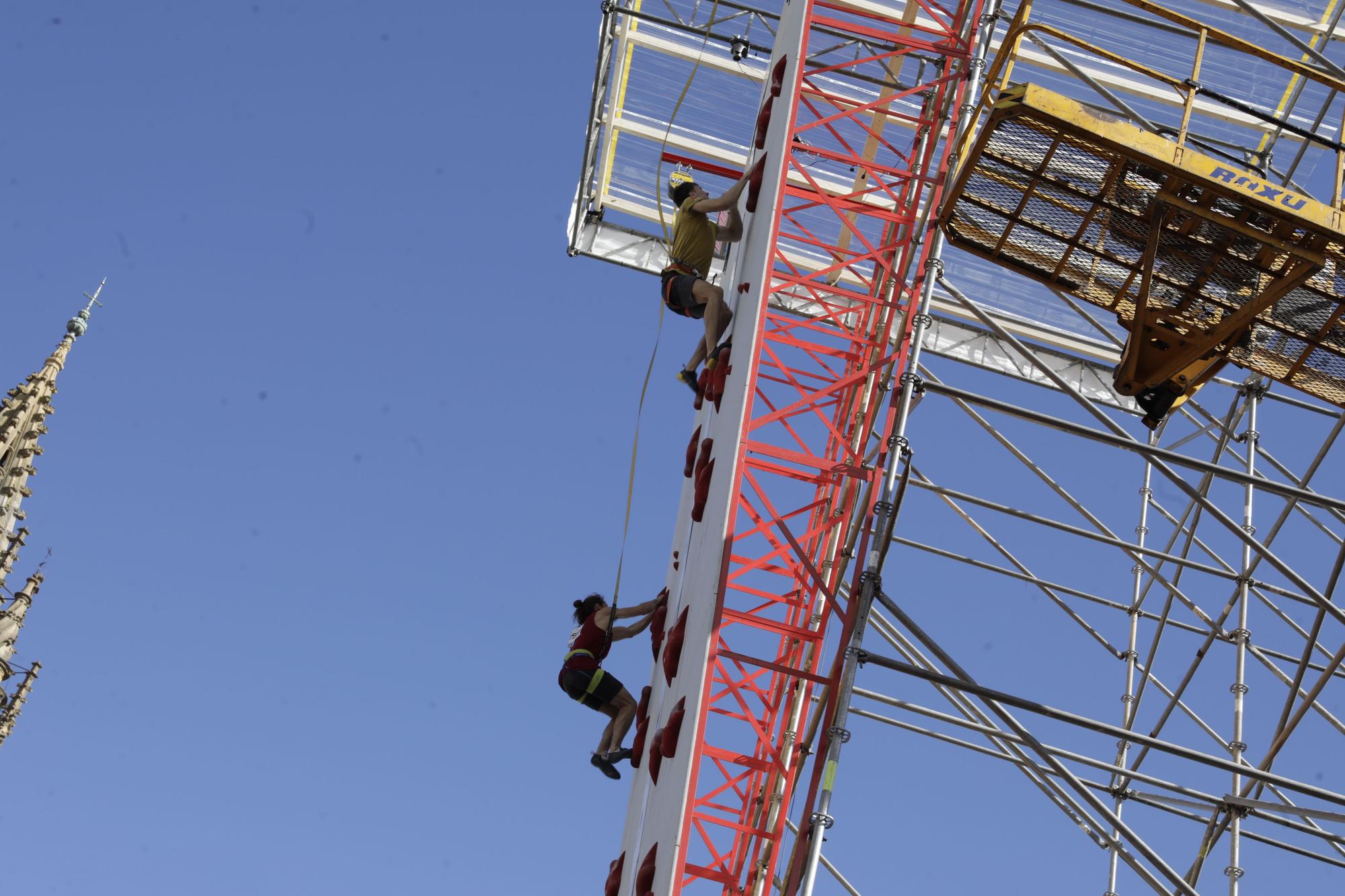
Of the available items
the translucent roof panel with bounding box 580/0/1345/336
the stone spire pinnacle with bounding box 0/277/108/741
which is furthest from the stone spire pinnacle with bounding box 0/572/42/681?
the translucent roof panel with bounding box 580/0/1345/336

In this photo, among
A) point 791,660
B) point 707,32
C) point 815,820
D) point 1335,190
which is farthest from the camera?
point 707,32

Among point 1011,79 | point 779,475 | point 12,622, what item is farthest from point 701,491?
point 12,622

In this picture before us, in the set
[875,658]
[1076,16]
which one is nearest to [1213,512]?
[875,658]

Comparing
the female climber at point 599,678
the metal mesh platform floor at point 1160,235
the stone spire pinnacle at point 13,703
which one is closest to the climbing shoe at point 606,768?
the female climber at point 599,678

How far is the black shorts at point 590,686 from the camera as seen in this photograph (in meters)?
A: 15.9

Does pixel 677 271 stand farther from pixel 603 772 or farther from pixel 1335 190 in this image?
pixel 1335 190

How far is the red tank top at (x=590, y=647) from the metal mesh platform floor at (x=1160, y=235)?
4.70 meters

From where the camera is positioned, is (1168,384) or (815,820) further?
(1168,384)

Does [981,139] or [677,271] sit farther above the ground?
[677,271]

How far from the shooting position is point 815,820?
11539 mm

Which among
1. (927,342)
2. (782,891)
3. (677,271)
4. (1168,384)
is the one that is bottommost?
(782,891)

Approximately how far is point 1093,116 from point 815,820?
16.6 feet

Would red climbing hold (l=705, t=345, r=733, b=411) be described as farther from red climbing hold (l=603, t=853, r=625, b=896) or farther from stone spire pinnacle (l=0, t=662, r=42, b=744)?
stone spire pinnacle (l=0, t=662, r=42, b=744)

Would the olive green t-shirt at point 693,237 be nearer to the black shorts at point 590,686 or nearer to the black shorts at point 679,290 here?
the black shorts at point 679,290
